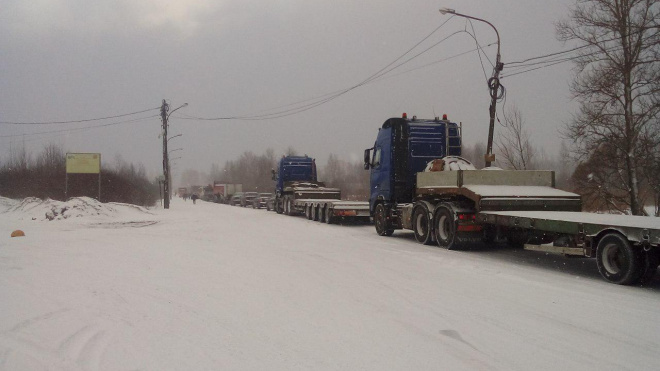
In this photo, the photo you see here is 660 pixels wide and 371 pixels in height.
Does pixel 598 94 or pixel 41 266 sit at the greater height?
pixel 598 94

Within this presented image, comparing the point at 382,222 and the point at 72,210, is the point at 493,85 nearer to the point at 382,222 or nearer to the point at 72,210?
the point at 382,222

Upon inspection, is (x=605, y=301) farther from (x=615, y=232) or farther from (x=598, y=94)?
(x=598, y=94)

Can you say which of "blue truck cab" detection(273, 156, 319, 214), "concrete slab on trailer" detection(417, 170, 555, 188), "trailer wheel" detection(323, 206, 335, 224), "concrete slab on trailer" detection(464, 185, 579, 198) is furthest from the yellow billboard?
"concrete slab on trailer" detection(464, 185, 579, 198)

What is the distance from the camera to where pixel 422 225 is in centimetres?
1348

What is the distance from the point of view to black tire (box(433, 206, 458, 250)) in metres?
11.6

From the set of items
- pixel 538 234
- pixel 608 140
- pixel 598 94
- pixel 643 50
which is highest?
pixel 643 50

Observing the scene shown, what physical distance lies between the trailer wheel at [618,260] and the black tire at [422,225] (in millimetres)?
5317

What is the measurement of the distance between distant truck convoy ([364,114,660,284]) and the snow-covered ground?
586mm

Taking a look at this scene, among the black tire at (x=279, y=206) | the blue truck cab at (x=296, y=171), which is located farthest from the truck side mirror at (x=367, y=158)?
the black tire at (x=279, y=206)

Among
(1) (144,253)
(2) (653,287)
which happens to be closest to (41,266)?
(1) (144,253)

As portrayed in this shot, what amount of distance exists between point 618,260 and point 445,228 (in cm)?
495

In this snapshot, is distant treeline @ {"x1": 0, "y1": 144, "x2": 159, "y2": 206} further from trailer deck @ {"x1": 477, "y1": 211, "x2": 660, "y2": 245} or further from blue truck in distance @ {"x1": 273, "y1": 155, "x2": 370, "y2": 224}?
trailer deck @ {"x1": 477, "y1": 211, "x2": 660, "y2": 245}

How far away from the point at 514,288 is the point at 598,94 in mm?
15282

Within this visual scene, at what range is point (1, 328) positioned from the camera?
4.97m
